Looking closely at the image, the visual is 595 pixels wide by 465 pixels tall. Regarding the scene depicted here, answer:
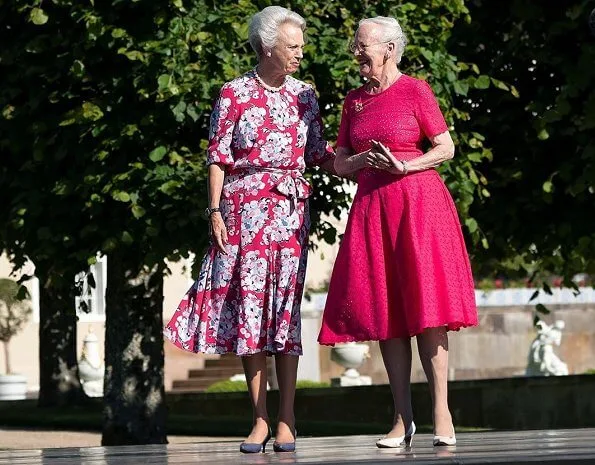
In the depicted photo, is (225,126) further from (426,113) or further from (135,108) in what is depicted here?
(135,108)

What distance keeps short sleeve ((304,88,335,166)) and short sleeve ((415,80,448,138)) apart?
569 millimetres

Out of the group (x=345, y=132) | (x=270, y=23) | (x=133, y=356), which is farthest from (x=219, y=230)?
(x=133, y=356)

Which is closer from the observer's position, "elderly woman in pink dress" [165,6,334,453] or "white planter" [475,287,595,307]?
"elderly woman in pink dress" [165,6,334,453]

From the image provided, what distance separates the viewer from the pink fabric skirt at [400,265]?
7.81 m

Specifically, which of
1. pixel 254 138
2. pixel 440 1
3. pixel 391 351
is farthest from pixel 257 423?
pixel 440 1

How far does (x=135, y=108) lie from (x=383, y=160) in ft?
19.0

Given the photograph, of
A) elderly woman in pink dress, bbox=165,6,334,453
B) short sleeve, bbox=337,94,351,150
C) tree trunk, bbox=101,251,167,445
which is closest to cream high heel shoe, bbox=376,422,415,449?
elderly woman in pink dress, bbox=165,6,334,453

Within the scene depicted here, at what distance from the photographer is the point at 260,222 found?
8.04m

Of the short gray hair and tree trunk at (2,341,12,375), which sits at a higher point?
tree trunk at (2,341,12,375)

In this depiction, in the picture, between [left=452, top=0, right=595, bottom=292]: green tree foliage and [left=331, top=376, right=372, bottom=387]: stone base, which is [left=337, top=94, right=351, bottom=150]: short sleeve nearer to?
[left=452, top=0, right=595, bottom=292]: green tree foliage

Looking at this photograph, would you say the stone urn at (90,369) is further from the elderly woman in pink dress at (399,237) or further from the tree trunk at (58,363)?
the elderly woman in pink dress at (399,237)

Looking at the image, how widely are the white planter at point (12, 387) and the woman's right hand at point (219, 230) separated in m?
23.4

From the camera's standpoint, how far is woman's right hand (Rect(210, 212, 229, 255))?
26.3 ft

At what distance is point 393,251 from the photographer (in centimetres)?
794
